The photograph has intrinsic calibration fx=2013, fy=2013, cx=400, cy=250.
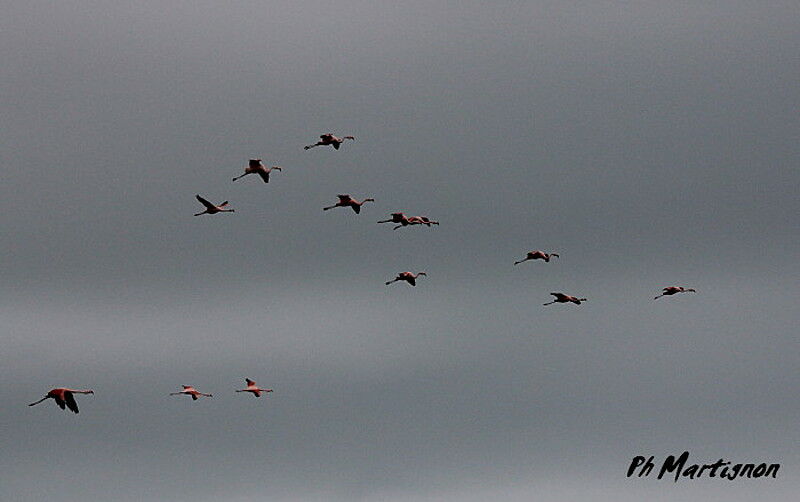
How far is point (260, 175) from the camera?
135 meters

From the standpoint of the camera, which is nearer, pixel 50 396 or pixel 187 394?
pixel 50 396

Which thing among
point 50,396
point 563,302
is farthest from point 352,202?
point 50,396

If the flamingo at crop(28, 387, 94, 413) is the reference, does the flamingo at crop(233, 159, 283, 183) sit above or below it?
above

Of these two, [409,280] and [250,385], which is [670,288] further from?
[250,385]

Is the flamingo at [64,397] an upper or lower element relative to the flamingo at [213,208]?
lower

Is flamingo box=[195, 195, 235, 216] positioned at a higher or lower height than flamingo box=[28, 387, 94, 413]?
higher

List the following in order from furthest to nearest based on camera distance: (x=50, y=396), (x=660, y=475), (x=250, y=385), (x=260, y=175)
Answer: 1. (x=660, y=475)
2. (x=250, y=385)
3. (x=260, y=175)
4. (x=50, y=396)

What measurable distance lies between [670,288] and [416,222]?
18.3m

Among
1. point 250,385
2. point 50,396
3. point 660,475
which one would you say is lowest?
point 50,396

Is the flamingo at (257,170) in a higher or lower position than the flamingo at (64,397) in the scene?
higher

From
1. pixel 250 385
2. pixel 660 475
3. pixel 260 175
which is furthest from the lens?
pixel 660 475

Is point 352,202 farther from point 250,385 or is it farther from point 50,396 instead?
point 50,396

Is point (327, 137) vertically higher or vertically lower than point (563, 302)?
higher

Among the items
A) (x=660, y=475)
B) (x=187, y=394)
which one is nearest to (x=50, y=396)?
(x=187, y=394)
